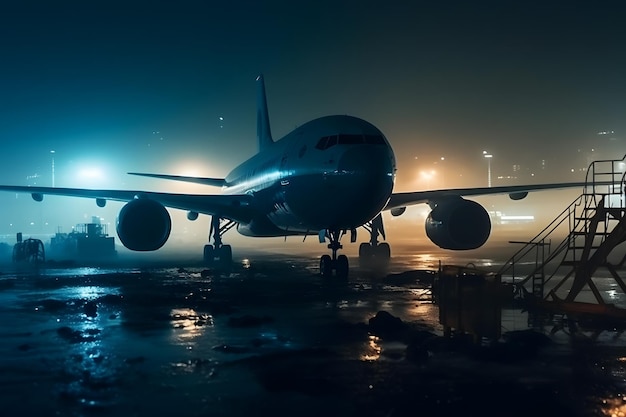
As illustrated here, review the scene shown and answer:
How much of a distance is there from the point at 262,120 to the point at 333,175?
21.9m

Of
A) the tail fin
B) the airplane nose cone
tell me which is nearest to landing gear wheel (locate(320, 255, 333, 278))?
the airplane nose cone

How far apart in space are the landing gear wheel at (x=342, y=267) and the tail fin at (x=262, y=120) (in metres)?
16.7

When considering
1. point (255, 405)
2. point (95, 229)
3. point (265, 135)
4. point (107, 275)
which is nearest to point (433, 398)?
point (255, 405)

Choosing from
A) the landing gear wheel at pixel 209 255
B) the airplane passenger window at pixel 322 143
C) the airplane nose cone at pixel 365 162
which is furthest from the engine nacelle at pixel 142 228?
the landing gear wheel at pixel 209 255

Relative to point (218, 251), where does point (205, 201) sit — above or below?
above

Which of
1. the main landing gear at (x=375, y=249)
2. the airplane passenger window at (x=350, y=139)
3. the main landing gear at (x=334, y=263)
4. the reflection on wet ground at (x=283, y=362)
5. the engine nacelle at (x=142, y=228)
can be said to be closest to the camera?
the reflection on wet ground at (x=283, y=362)

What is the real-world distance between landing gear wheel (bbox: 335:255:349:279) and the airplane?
4 centimetres

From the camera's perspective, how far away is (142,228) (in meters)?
22.5

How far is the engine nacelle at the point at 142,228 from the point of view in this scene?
2239cm

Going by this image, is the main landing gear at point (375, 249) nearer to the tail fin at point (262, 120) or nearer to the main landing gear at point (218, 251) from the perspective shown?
the main landing gear at point (218, 251)

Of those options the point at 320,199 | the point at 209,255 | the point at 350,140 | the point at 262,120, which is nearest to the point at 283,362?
the point at 320,199

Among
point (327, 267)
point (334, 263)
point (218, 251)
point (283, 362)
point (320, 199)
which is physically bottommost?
point (283, 362)

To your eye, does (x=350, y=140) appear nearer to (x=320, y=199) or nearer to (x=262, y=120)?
(x=320, y=199)

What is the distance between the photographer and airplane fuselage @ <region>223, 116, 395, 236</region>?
18.2 metres
